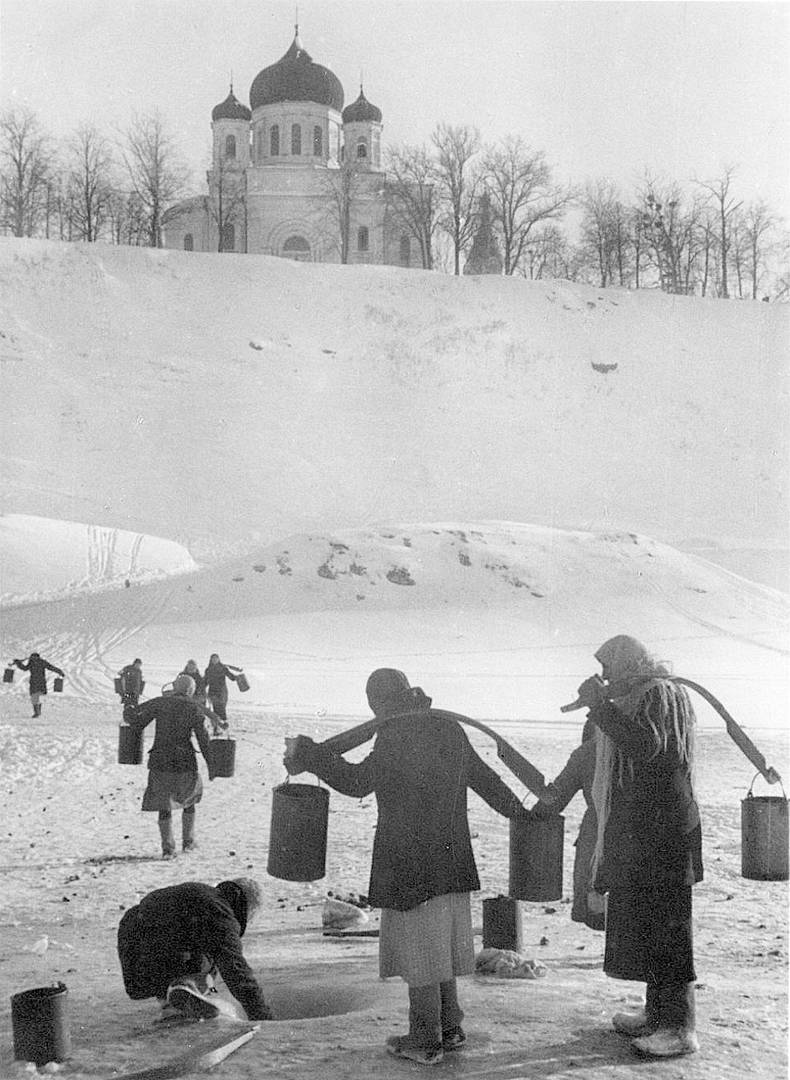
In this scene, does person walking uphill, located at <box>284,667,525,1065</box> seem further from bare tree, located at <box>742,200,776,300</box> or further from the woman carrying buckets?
bare tree, located at <box>742,200,776,300</box>

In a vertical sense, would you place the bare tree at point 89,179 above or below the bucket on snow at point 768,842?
above

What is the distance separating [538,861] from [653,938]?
3.02 feet

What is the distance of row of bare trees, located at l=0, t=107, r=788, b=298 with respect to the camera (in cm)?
3034

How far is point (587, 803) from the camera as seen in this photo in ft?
16.3

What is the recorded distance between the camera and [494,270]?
46.8 metres

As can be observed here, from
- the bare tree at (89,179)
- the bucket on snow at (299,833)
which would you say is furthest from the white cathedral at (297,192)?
the bucket on snow at (299,833)

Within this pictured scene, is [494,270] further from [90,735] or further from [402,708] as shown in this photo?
[402,708]

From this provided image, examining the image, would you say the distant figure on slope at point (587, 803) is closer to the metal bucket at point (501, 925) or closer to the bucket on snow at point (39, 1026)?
the metal bucket at point (501, 925)

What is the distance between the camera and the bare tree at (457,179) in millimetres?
25516

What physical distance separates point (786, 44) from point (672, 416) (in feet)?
108

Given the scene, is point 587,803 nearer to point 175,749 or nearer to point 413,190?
point 175,749

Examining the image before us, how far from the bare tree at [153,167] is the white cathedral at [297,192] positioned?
0.98 meters

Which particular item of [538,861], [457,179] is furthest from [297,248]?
[538,861]

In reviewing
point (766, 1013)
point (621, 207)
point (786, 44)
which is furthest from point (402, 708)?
point (621, 207)
